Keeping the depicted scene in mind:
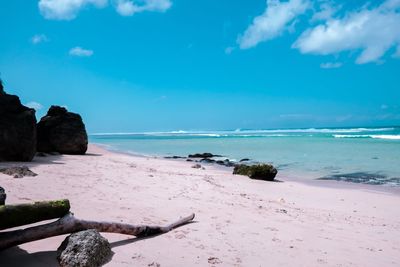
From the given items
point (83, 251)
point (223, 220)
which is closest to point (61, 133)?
point (223, 220)

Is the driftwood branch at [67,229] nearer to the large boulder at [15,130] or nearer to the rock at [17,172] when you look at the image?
the rock at [17,172]

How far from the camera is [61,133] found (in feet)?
59.3

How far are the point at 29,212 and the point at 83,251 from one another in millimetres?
743

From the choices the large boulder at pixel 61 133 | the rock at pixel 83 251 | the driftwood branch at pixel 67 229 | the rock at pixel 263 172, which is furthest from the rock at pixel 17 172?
the large boulder at pixel 61 133

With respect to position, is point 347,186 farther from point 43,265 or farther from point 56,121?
point 56,121

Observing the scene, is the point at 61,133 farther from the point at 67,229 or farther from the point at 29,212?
the point at 29,212

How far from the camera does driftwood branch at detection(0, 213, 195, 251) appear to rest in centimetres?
375

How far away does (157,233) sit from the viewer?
5004 millimetres

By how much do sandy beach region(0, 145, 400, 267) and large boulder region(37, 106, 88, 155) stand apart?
7.90 meters

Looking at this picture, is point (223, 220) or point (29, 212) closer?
point (29, 212)

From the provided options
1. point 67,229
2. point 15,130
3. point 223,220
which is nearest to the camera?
point 67,229

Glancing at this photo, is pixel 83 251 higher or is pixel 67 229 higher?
pixel 67 229

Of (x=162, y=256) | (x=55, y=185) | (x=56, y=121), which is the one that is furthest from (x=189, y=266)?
(x=56, y=121)

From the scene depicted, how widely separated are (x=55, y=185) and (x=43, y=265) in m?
4.16
